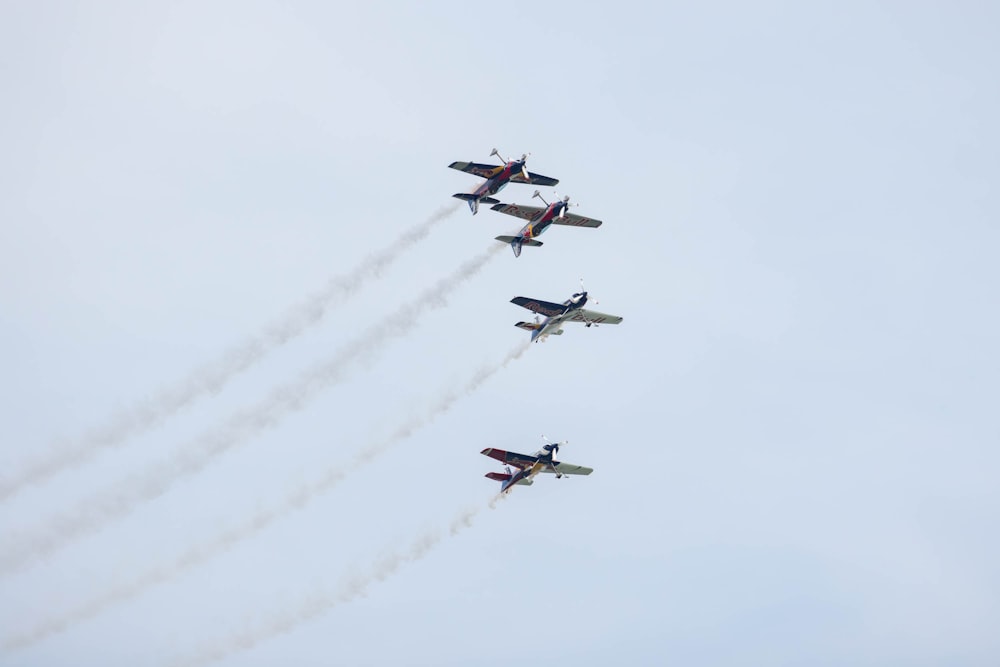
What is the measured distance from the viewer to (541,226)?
118 meters

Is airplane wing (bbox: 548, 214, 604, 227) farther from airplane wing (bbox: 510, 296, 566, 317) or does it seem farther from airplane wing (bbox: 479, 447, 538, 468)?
airplane wing (bbox: 479, 447, 538, 468)

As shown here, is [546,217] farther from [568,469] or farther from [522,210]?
[568,469]

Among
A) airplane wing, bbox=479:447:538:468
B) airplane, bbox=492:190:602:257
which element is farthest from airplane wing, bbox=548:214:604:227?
airplane wing, bbox=479:447:538:468

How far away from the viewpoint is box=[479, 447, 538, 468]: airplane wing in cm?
11594

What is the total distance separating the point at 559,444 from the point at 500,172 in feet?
72.3

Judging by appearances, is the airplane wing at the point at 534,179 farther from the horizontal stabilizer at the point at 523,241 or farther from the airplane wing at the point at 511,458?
the airplane wing at the point at 511,458

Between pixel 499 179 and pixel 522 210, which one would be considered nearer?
pixel 499 179

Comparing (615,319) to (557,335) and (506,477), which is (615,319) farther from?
(506,477)

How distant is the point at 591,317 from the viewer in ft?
400

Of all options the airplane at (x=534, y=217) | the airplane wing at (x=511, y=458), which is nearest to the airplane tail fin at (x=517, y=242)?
the airplane at (x=534, y=217)

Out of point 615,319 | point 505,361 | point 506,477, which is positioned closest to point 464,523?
point 506,477

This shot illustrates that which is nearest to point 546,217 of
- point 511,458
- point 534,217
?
point 534,217

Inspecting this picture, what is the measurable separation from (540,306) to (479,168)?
1195 cm

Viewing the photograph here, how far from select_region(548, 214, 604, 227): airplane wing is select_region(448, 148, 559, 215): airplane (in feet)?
14.4
